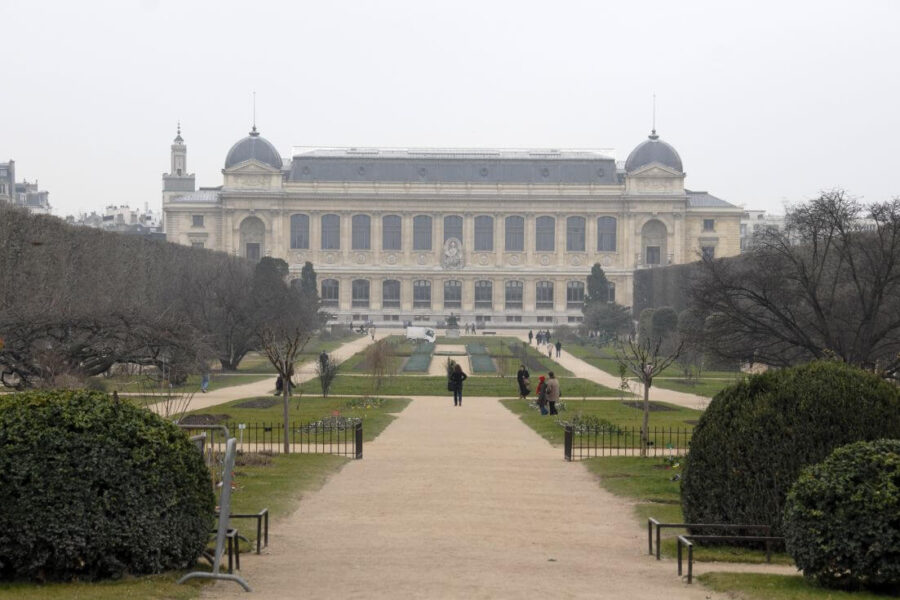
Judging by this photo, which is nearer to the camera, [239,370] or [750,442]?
[750,442]

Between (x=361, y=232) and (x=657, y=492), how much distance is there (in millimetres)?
106693

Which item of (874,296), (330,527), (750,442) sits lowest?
(330,527)

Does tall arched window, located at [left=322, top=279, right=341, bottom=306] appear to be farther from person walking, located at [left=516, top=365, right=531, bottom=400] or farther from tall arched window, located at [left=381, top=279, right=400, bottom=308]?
person walking, located at [left=516, top=365, right=531, bottom=400]

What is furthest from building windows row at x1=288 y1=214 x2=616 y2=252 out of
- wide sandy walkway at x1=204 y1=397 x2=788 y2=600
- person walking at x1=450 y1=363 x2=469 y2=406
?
wide sandy walkway at x1=204 y1=397 x2=788 y2=600

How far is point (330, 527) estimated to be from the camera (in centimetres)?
1556

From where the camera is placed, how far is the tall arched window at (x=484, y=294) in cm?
12300

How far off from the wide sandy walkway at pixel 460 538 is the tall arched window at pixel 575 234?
100m

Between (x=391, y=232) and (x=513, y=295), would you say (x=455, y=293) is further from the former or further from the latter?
(x=391, y=232)

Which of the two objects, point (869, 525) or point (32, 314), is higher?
point (32, 314)

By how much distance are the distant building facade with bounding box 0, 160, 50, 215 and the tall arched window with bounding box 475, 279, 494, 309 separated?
42.0 metres

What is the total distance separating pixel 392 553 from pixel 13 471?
3.79 meters

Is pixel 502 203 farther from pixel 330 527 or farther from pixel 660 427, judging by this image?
pixel 330 527

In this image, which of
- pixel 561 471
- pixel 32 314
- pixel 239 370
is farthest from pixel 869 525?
pixel 239 370

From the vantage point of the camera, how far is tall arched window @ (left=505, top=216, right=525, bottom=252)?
124938 mm
